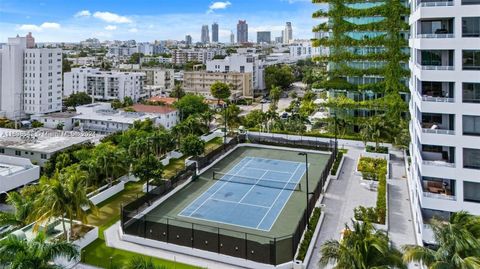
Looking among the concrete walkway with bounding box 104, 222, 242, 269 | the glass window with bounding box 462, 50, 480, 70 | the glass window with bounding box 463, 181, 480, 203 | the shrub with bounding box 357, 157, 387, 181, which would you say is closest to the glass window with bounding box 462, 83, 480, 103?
the glass window with bounding box 462, 50, 480, 70

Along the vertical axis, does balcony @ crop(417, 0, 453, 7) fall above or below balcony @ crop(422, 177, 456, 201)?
above

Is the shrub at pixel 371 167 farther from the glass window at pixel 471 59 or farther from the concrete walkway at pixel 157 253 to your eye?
the concrete walkway at pixel 157 253

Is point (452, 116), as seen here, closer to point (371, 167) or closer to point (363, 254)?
point (363, 254)

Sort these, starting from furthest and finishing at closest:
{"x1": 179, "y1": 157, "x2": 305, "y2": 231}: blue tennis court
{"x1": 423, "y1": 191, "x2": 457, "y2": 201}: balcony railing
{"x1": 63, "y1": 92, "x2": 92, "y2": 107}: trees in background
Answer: {"x1": 63, "y1": 92, "x2": 92, "y2": 107}: trees in background
{"x1": 179, "y1": 157, "x2": 305, "y2": 231}: blue tennis court
{"x1": 423, "y1": 191, "x2": 457, "y2": 201}: balcony railing

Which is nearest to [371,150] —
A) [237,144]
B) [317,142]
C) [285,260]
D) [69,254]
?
[317,142]

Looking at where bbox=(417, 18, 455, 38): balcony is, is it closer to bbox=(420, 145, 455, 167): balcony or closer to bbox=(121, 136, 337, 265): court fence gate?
bbox=(420, 145, 455, 167): balcony

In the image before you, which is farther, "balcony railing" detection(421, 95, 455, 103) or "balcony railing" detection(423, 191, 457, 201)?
"balcony railing" detection(421, 95, 455, 103)

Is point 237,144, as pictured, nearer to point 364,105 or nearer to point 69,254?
point 364,105
